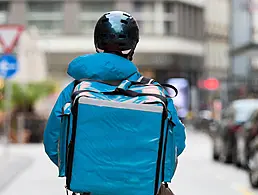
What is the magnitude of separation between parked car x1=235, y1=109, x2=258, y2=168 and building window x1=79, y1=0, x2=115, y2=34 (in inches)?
1742

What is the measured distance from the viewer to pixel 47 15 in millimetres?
66125

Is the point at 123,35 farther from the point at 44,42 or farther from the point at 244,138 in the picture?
the point at 44,42

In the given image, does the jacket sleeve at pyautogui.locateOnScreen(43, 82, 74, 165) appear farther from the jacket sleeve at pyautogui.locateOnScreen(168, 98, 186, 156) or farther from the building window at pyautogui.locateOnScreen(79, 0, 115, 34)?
the building window at pyautogui.locateOnScreen(79, 0, 115, 34)

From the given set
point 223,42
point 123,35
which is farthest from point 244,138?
point 223,42

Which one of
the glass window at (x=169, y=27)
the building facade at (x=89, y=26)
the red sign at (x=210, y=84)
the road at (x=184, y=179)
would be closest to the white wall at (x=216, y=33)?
the red sign at (x=210, y=84)

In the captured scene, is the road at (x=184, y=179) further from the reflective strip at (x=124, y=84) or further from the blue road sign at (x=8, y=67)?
the reflective strip at (x=124, y=84)

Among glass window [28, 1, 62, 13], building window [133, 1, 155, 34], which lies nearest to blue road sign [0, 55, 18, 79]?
building window [133, 1, 155, 34]

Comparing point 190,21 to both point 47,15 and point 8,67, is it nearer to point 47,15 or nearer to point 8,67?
point 47,15

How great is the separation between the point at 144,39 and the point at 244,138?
4622 cm

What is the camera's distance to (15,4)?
6538 centimetres

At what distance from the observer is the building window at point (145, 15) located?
65.6 m

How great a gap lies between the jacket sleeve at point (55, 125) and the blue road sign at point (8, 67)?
740 inches

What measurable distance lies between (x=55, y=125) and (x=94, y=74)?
11.8 inches

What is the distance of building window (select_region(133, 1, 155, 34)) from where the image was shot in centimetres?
6562
